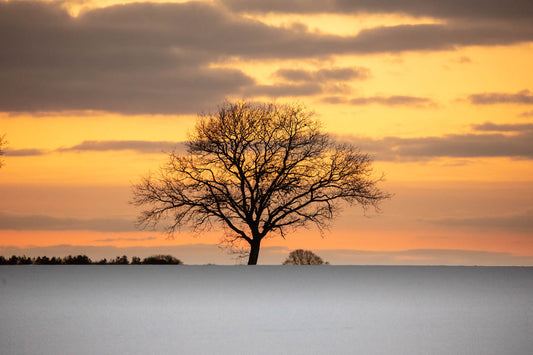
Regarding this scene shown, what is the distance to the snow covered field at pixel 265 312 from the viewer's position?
10445mm

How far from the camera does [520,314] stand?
13.9 meters

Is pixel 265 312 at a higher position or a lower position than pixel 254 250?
lower

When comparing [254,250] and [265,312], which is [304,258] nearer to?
[254,250]

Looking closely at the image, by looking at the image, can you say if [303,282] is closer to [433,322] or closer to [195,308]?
[195,308]

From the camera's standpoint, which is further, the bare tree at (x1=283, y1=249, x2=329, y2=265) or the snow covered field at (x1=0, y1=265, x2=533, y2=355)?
the bare tree at (x1=283, y1=249, x2=329, y2=265)

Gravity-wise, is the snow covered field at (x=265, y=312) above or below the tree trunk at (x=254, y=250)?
below

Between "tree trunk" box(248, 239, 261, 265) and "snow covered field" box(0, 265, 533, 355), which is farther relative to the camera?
"tree trunk" box(248, 239, 261, 265)

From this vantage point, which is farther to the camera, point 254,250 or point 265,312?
point 254,250

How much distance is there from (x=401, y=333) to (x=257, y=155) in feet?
70.2

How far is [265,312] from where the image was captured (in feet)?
46.2

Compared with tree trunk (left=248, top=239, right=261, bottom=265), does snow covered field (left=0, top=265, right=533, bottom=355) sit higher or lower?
lower

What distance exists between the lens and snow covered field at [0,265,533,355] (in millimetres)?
10445

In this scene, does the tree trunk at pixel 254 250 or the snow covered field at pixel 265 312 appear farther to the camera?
the tree trunk at pixel 254 250

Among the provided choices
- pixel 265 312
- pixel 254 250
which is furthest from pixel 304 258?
pixel 265 312
